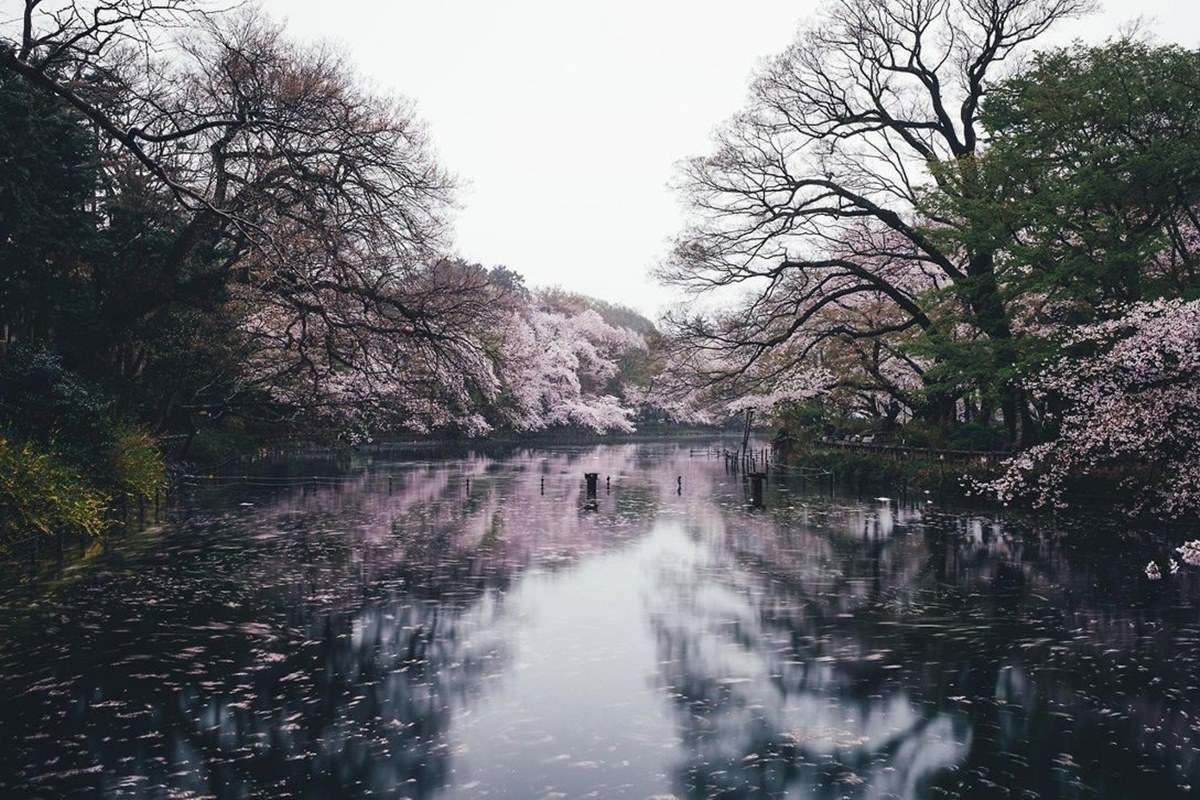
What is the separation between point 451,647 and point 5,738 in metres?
5.35

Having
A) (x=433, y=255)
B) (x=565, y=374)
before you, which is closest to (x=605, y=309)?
(x=565, y=374)

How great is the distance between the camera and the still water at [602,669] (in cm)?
820

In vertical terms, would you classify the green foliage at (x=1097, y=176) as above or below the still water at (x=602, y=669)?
above

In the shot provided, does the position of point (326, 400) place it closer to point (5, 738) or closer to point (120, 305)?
point (120, 305)

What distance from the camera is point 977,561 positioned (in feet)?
63.7

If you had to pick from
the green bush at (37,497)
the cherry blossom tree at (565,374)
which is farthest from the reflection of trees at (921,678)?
the cherry blossom tree at (565,374)

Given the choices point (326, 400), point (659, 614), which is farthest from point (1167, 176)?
point (326, 400)

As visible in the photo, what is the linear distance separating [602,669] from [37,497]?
43.4 ft

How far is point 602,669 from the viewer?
38.9 feet

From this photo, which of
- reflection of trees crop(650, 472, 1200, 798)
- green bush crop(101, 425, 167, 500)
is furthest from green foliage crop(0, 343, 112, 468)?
reflection of trees crop(650, 472, 1200, 798)

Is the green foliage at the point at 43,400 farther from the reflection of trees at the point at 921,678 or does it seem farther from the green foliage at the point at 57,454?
the reflection of trees at the point at 921,678

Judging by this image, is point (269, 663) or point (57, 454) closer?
point (269, 663)

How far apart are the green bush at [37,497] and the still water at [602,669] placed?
3.39 ft

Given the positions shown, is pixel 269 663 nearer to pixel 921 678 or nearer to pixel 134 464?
pixel 921 678
